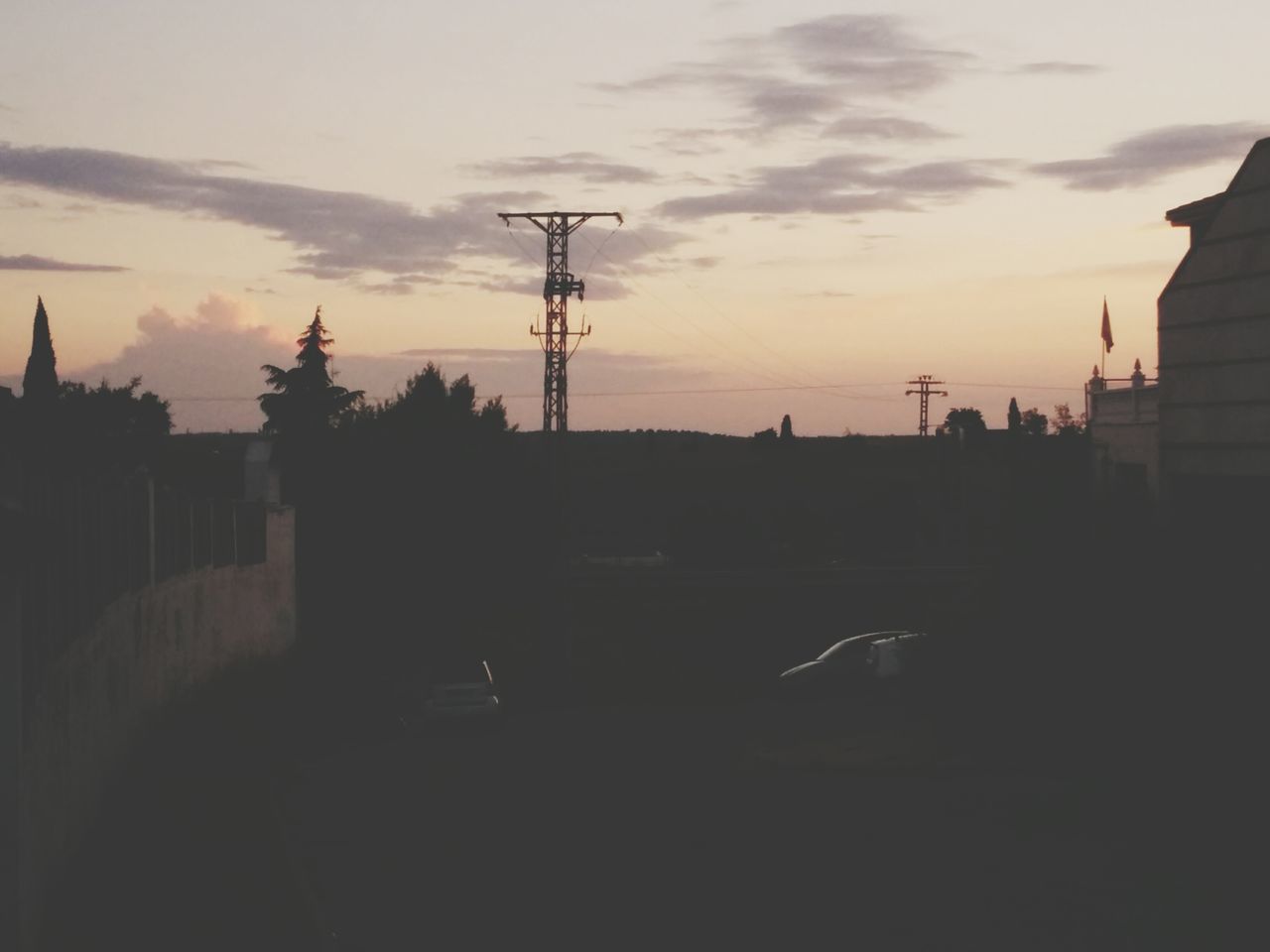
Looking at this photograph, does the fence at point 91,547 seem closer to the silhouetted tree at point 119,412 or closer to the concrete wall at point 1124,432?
the concrete wall at point 1124,432

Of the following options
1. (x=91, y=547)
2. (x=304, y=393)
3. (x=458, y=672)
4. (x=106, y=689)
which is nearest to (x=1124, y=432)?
(x=458, y=672)

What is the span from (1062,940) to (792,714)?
62.2ft

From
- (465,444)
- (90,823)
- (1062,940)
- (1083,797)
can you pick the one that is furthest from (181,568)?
(465,444)

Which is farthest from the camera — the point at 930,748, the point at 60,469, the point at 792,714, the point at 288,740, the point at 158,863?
the point at 792,714

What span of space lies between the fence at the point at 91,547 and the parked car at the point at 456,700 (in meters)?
5.12

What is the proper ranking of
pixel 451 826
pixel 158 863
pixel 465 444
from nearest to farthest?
pixel 158 863 < pixel 451 826 < pixel 465 444

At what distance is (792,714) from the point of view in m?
31.4

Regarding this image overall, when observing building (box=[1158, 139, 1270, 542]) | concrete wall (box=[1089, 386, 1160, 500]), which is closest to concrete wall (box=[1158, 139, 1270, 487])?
building (box=[1158, 139, 1270, 542])

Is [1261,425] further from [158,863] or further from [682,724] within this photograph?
[158,863]

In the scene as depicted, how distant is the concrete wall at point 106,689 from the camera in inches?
439

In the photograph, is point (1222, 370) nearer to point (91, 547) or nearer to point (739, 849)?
point (739, 849)

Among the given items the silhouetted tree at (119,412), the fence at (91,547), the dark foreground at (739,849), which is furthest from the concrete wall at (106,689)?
the silhouetted tree at (119,412)

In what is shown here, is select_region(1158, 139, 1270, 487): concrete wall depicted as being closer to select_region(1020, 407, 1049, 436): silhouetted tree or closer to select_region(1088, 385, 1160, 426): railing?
select_region(1088, 385, 1160, 426): railing

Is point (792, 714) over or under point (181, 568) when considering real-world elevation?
under
